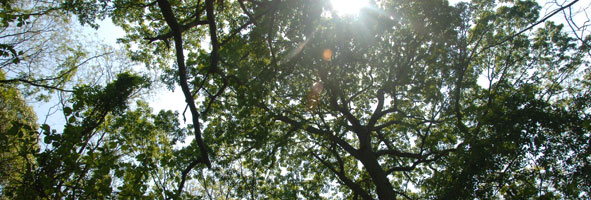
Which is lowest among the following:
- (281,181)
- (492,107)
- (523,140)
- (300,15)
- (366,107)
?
(523,140)

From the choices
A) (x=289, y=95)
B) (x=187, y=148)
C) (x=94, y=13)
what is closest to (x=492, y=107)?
(x=289, y=95)

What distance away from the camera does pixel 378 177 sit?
1023 centimetres

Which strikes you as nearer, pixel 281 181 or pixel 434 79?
pixel 434 79

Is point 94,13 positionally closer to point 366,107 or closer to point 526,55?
point 366,107

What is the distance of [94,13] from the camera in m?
8.16

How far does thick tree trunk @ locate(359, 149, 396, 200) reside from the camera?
32.2 feet

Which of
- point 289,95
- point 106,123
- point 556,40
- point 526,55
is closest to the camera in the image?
point 556,40

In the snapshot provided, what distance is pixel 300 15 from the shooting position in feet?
26.1

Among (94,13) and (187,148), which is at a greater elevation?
(94,13)

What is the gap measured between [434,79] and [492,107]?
11.4 ft

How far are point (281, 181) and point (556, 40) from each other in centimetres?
1122

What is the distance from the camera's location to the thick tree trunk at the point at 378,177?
32.2ft

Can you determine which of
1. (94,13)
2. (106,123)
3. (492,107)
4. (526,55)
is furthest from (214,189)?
(526,55)

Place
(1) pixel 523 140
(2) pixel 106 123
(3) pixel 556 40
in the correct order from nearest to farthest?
1. (1) pixel 523 140
2. (3) pixel 556 40
3. (2) pixel 106 123
